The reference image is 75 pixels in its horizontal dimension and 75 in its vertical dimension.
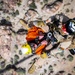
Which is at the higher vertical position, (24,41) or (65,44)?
(24,41)

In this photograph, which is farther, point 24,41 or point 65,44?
point 24,41

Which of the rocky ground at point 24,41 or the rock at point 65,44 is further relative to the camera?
the rocky ground at point 24,41

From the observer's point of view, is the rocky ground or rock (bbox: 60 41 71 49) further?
the rocky ground

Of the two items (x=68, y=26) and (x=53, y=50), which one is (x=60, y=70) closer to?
(x=53, y=50)

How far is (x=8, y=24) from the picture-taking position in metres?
9.00

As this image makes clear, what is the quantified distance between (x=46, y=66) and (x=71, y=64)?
3.08 feet

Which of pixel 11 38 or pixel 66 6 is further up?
pixel 66 6

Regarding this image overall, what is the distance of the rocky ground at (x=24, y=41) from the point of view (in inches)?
341

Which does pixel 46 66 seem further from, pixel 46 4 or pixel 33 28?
pixel 46 4

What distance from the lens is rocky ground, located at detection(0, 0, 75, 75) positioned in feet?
28.4

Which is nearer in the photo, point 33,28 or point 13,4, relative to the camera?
point 33,28

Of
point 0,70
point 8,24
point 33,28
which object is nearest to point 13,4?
point 8,24

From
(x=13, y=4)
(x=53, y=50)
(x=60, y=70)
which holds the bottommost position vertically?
(x=60, y=70)

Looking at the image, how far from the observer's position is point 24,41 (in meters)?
8.91
